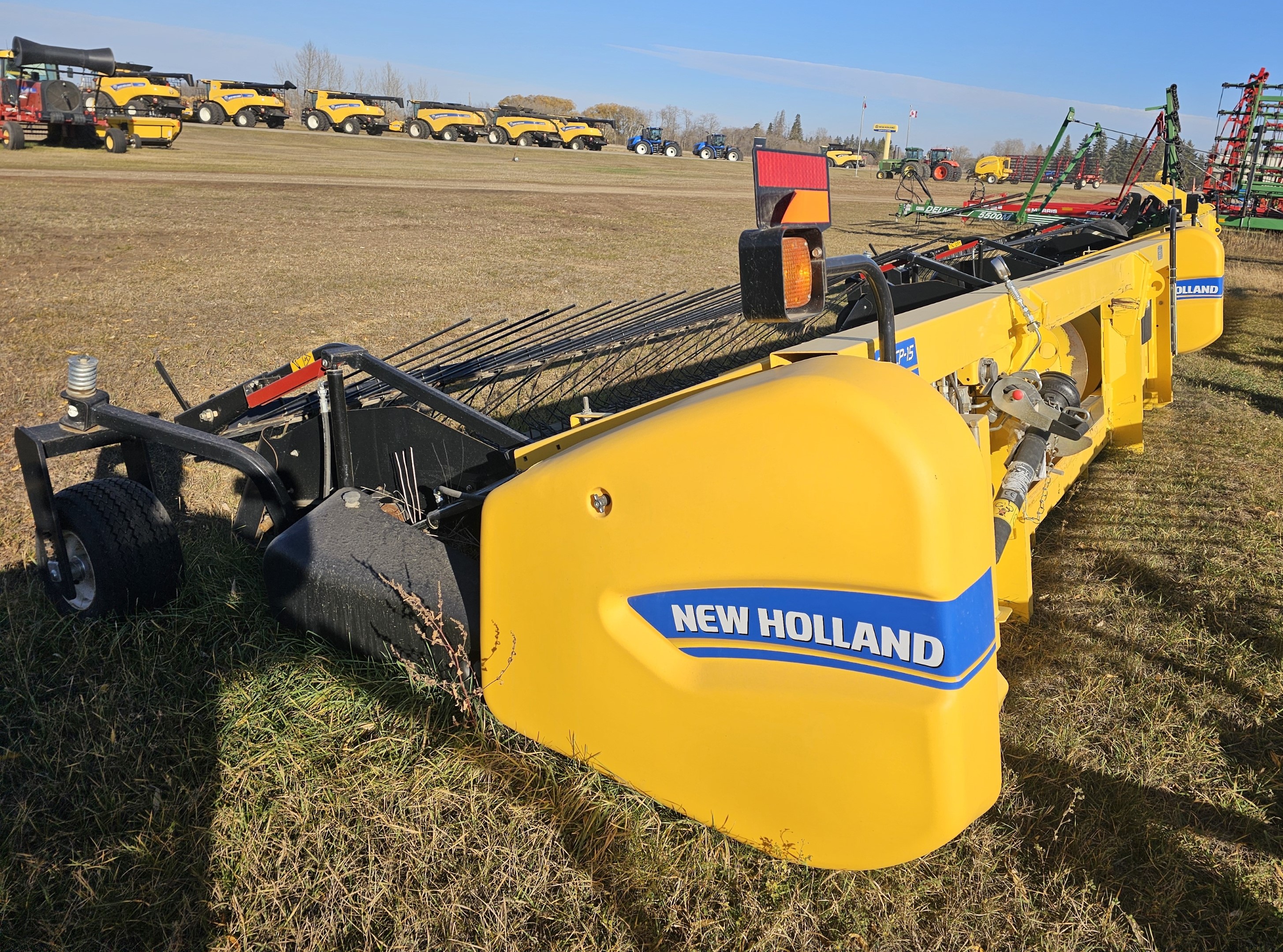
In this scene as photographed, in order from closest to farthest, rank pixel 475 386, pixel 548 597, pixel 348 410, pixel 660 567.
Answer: pixel 660 567 < pixel 548 597 < pixel 348 410 < pixel 475 386

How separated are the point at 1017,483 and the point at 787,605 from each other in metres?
1.22

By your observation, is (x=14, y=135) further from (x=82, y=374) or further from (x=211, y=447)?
(x=211, y=447)

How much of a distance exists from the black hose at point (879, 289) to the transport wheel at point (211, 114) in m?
44.1

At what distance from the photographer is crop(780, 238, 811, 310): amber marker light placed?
170cm

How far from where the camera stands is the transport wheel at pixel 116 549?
2.86 meters

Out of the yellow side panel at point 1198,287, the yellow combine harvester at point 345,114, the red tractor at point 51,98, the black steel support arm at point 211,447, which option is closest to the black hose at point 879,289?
the black steel support arm at point 211,447

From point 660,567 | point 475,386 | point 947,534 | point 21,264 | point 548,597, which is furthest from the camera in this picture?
point 21,264

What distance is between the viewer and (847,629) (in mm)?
1703

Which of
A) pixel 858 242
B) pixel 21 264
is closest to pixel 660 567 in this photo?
pixel 21 264

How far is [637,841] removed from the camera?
2.14 metres

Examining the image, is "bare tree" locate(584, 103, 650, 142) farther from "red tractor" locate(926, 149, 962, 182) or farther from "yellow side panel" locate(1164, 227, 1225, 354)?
"yellow side panel" locate(1164, 227, 1225, 354)

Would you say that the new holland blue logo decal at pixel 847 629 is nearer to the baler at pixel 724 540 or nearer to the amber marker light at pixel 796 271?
the baler at pixel 724 540

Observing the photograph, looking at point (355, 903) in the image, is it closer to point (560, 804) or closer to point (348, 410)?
point (560, 804)

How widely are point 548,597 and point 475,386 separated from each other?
5.99 feet
